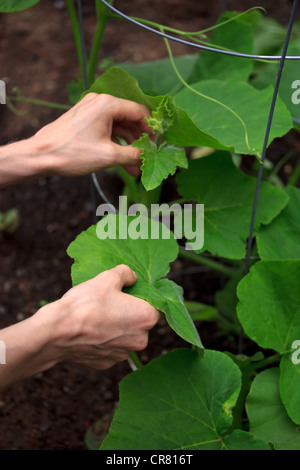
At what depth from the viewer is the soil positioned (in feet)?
4.53

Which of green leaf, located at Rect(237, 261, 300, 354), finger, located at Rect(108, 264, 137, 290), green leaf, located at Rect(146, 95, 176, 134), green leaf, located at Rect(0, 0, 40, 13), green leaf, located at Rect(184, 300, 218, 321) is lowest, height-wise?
green leaf, located at Rect(184, 300, 218, 321)

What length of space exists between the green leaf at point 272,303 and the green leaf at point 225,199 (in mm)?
75

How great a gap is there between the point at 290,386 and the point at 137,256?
0.38 meters

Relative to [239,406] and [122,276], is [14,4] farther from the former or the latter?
[239,406]

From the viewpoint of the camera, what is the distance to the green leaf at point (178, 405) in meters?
0.98

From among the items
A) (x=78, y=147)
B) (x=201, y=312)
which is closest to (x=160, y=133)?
(x=78, y=147)

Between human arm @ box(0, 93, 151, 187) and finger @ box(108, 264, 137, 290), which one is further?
human arm @ box(0, 93, 151, 187)

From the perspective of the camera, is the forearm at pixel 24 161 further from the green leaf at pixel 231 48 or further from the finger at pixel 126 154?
the green leaf at pixel 231 48

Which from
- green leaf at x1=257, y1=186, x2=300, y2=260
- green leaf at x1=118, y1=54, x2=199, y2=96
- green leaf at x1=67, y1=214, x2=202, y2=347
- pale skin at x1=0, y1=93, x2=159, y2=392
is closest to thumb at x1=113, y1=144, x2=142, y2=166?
pale skin at x1=0, y1=93, x2=159, y2=392

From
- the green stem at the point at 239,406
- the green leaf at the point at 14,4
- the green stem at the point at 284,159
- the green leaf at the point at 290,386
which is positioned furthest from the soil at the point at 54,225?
the green leaf at the point at 14,4

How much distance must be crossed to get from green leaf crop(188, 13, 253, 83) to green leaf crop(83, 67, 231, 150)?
36 centimetres

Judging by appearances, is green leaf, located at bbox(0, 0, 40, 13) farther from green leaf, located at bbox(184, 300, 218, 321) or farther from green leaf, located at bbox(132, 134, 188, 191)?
green leaf, located at bbox(184, 300, 218, 321)

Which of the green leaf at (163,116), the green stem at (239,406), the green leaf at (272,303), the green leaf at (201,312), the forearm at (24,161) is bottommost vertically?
the green stem at (239,406)
